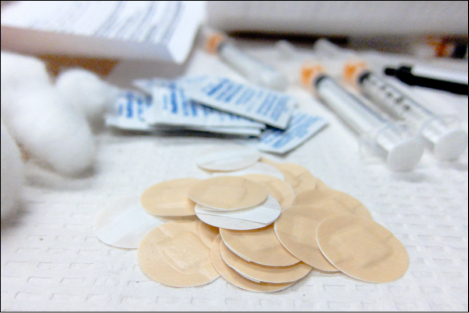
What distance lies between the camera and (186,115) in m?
0.46

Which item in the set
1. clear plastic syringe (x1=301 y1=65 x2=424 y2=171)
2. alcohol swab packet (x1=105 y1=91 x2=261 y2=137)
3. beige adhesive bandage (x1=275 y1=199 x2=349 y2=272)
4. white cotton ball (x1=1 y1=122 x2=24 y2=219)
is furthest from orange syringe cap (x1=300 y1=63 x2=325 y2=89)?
white cotton ball (x1=1 y1=122 x2=24 y2=219)

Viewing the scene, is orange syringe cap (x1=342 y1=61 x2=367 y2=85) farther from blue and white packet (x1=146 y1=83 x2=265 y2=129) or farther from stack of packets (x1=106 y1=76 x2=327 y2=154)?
blue and white packet (x1=146 y1=83 x2=265 y2=129)

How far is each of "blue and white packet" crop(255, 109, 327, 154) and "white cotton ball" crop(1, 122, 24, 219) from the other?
0.93ft

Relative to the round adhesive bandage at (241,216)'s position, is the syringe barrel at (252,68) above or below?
above

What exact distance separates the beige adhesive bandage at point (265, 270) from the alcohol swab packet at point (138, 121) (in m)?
0.22

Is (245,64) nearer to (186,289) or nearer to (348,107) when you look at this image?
(348,107)

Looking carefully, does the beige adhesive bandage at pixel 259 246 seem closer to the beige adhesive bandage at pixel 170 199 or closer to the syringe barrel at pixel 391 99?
the beige adhesive bandage at pixel 170 199

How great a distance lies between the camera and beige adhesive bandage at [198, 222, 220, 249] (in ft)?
0.96

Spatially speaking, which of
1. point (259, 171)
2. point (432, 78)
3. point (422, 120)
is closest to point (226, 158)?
point (259, 171)

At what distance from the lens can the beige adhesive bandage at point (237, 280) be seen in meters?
Answer: 0.26

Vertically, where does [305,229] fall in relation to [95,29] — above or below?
below

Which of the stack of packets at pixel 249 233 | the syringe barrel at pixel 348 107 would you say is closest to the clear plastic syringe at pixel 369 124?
the syringe barrel at pixel 348 107

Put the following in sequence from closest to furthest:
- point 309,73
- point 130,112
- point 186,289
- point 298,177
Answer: point 186,289 → point 298,177 → point 130,112 → point 309,73

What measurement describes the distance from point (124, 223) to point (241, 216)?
12 centimetres
